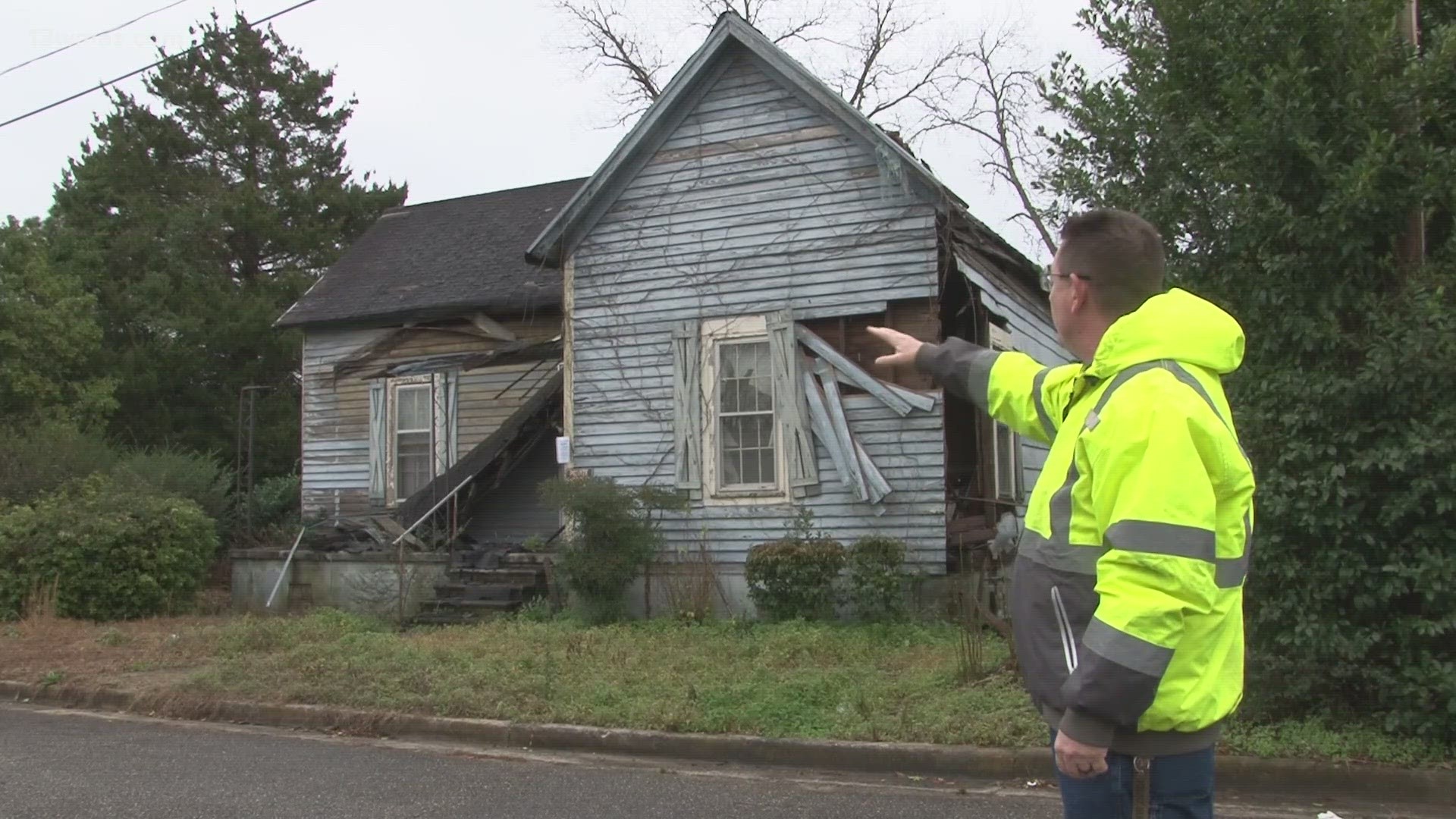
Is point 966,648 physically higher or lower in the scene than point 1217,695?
lower

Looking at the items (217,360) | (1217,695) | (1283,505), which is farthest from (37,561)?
(217,360)

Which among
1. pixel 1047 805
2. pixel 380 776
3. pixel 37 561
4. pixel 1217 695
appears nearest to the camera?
pixel 1217 695

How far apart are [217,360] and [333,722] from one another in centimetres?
2525

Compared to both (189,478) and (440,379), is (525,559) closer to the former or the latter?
(440,379)

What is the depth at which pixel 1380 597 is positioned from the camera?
19.5 feet

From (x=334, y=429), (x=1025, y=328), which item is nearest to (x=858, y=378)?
(x=1025, y=328)

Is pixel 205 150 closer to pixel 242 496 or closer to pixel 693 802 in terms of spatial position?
pixel 242 496

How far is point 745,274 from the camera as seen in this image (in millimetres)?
12297

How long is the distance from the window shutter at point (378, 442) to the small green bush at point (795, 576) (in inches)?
292

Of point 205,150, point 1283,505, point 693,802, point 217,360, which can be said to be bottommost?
point 693,802

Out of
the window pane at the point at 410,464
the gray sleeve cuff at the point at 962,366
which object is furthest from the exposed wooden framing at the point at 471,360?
the gray sleeve cuff at the point at 962,366

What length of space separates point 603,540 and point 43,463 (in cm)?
938

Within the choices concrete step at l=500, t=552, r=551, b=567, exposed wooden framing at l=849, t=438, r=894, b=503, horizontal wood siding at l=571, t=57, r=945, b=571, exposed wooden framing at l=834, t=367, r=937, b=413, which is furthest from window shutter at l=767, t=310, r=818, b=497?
concrete step at l=500, t=552, r=551, b=567

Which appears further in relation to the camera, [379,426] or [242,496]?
[242,496]
